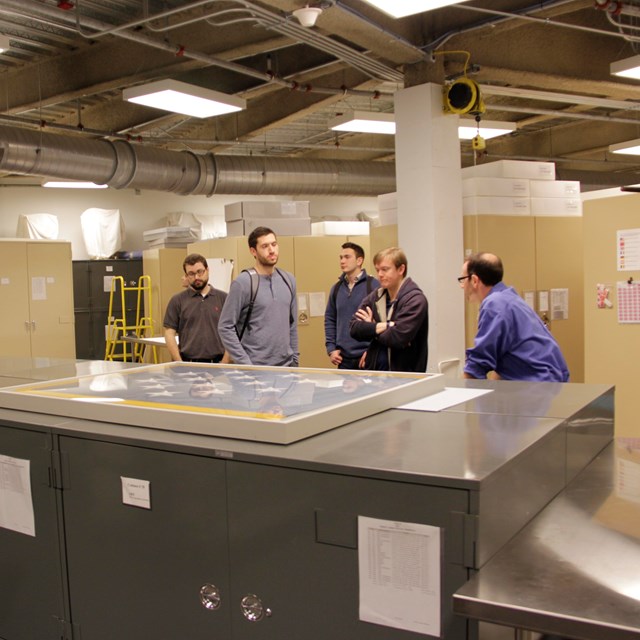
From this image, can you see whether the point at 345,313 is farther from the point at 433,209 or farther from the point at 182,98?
the point at 182,98

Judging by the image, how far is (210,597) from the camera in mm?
1576

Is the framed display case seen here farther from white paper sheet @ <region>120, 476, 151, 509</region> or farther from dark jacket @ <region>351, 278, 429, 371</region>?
dark jacket @ <region>351, 278, 429, 371</region>

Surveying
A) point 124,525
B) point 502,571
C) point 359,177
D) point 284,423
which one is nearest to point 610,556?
point 502,571

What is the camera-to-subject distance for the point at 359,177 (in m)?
8.46

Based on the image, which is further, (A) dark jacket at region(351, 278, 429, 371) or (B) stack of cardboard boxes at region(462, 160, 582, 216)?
(B) stack of cardboard boxes at region(462, 160, 582, 216)

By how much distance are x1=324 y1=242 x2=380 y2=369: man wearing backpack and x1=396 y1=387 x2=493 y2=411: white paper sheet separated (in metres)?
2.19

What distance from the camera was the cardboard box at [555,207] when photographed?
18.2ft

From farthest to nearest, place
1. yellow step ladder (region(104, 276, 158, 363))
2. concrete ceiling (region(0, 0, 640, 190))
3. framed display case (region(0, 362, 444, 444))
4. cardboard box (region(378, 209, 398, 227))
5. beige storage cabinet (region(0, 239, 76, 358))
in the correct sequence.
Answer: yellow step ladder (region(104, 276, 158, 363)) → beige storage cabinet (region(0, 239, 76, 358)) → cardboard box (region(378, 209, 398, 227)) → concrete ceiling (region(0, 0, 640, 190)) → framed display case (region(0, 362, 444, 444))

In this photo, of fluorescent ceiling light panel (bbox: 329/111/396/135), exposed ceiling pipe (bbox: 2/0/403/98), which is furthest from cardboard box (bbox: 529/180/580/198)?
exposed ceiling pipe (bbox: 2/0/403/98)

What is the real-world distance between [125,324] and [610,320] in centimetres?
739

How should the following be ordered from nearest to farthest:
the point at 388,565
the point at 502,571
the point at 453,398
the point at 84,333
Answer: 1. the point at 502,571
2. the point at 388,565
3. the point at 453,398
4. the point at 84,333

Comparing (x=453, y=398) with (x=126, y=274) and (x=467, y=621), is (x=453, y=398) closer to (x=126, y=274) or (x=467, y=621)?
(x=467, y=621)

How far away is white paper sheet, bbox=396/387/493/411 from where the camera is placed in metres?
1.96

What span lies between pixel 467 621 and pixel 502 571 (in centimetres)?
13
